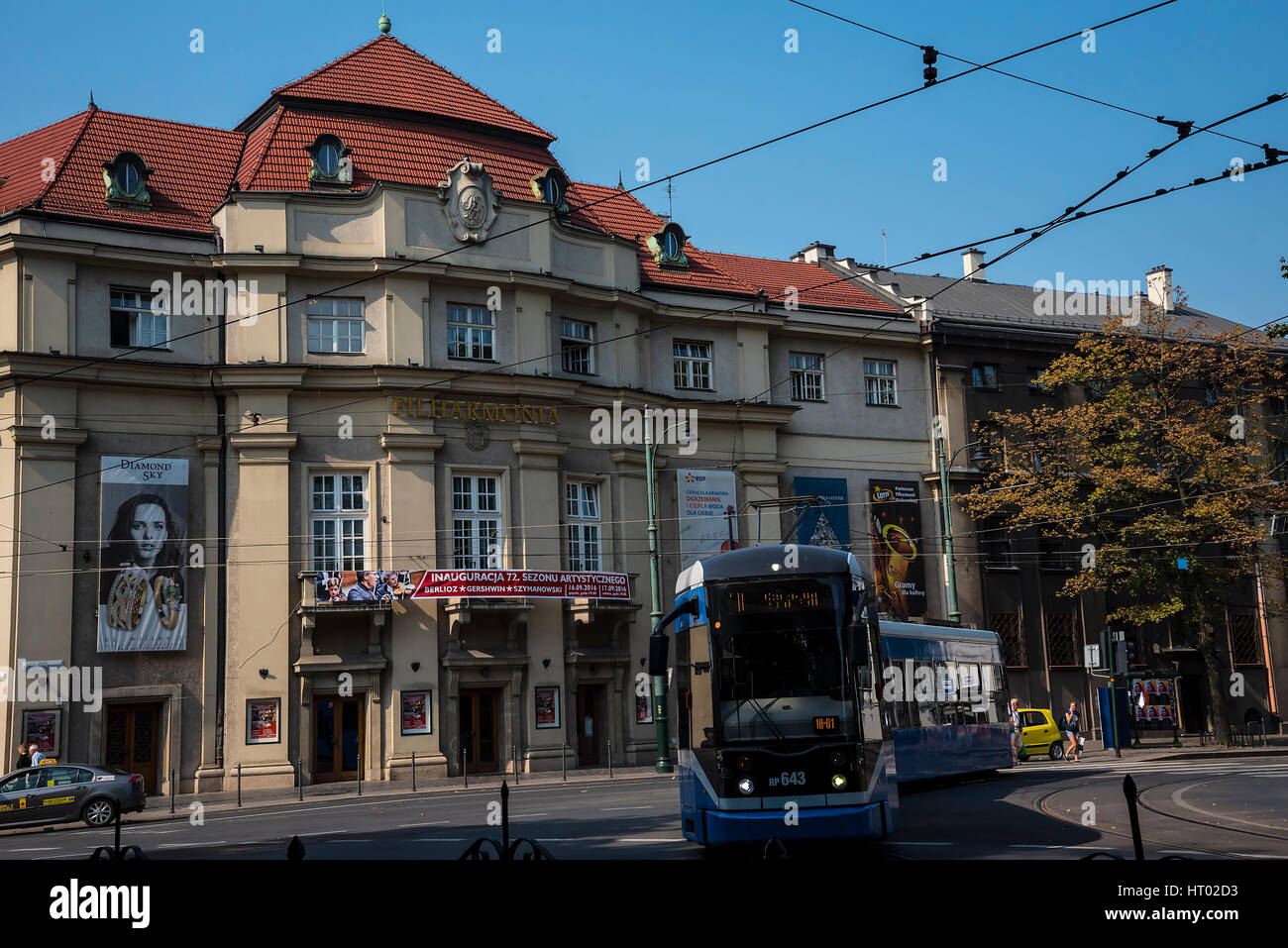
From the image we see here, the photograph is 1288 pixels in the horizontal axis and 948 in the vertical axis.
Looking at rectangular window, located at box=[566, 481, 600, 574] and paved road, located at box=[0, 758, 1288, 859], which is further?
rectangular window, located at box=[566, 481, 600, 574]

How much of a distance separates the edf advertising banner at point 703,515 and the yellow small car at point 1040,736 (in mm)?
10050

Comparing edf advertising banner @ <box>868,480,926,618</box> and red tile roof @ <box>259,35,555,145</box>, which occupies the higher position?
red tile roof @ <box>259,35,555,145</box>

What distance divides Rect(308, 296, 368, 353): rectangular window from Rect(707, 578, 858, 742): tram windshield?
23498mm

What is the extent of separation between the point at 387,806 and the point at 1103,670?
28.0 metres

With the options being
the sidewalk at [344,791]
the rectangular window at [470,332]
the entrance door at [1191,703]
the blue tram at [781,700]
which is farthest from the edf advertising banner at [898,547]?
the blue tram at [781,700]

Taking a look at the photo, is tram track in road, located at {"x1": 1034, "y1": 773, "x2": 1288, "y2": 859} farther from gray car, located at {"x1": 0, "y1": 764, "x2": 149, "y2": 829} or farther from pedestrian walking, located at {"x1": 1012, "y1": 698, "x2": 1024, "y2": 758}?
gray car, located at {"x1": 0, "y1": 764, "x2": 149, "y2": 829}

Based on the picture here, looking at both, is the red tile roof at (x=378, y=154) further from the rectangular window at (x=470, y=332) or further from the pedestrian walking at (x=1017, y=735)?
the pedestrian walking at (x=1017, y=735)

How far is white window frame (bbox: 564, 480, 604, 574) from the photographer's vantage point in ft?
124

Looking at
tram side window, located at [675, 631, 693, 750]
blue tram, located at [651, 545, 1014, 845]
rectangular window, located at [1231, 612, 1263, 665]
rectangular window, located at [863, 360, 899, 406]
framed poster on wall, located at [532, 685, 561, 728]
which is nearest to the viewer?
blue tram, located at [651, 545, 1014, 845]

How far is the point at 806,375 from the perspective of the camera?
4475cm

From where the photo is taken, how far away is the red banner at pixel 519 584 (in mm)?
34188

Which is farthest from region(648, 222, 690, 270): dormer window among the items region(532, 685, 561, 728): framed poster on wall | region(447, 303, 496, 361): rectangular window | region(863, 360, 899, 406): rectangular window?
region(532, 685, 561, 728): framed poster on wall

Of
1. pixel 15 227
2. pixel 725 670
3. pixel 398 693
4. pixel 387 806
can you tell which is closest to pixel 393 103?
pixel 15 227
